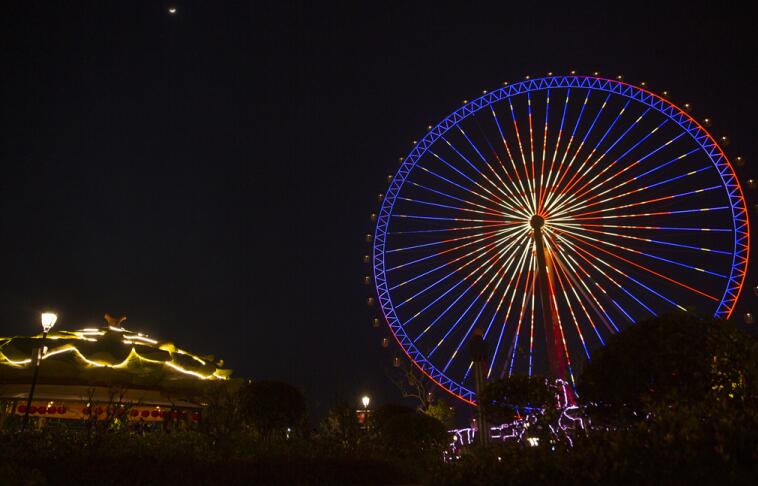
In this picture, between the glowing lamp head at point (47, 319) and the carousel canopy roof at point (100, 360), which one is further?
the carousel canopy roof at point (100, 360)

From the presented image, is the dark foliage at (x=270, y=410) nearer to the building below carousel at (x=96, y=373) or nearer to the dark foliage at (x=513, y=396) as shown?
the dark foliage at (x=513, y=396)

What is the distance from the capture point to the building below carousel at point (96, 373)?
22.0 meters

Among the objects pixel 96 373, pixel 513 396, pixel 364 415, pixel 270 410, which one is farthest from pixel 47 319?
pixel 513 396

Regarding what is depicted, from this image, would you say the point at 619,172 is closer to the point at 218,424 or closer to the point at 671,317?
the point at 671,317

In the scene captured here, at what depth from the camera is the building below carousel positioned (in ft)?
72.2

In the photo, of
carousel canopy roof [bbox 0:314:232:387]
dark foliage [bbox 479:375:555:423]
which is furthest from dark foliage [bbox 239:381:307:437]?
carousel canopy roof [bbox 0:314:232:387]

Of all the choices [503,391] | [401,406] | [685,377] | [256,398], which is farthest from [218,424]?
[401,406]

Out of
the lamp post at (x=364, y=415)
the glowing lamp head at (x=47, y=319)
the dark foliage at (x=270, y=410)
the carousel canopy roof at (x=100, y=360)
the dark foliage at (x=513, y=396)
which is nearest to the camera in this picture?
the dark foliage at (x=513, y=396)

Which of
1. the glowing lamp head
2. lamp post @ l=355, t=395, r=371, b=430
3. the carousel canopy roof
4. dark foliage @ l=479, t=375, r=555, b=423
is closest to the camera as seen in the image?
dark foliage @ l=479, t=375, r=555, b=423

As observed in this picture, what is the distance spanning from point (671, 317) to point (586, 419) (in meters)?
2.12

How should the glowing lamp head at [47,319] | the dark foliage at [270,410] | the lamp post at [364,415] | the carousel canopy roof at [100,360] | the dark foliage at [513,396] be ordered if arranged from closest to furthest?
1. the dark foliage at [513,396]
2. the dark foliage at [270,410]
3. the glowing lamp head at [47,319]
4. the lamp post at [364,415]
5. the carousel canopy roof at [100,360]

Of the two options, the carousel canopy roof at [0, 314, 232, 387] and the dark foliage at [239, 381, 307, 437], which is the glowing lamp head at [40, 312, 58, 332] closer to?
the dark foliage at [239, 381, 307, 437]

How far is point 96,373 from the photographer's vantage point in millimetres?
22422

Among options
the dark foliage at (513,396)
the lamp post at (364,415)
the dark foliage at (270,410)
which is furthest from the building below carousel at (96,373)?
the dark foliage at (513,396)
